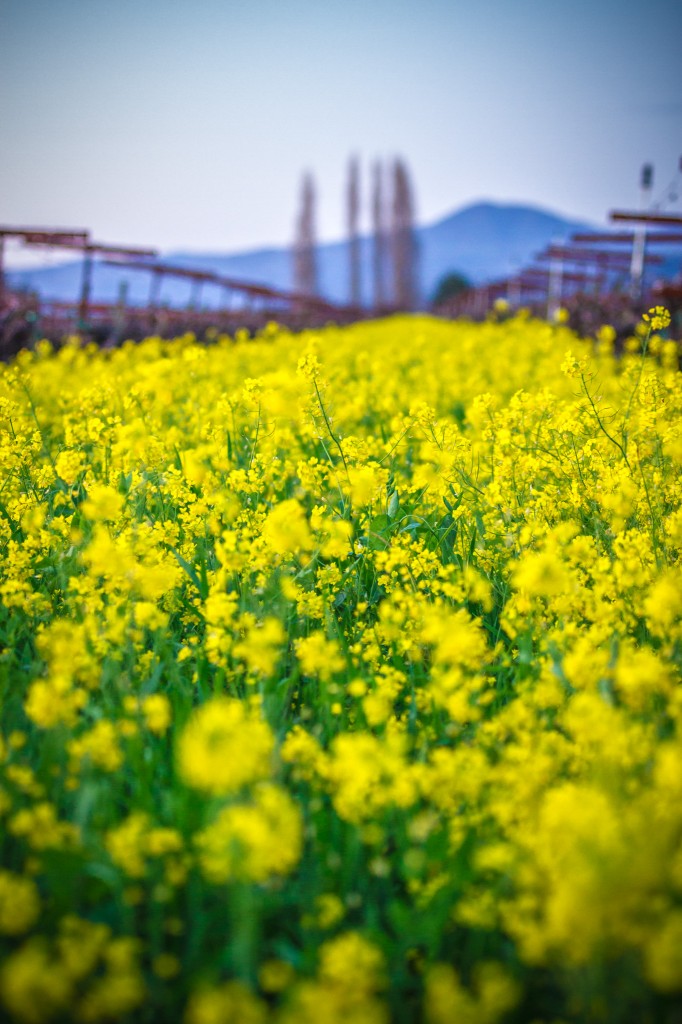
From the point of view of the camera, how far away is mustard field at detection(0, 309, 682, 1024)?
48.8 inches

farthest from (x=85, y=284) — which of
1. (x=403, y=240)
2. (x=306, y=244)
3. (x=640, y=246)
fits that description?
(x=403, y=240)

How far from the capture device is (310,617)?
8.25ft

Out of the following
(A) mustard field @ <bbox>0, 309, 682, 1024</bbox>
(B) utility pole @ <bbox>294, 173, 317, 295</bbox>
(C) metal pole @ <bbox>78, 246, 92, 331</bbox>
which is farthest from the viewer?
(B) utility pole @ <bbox>294, 173, 317, 295</bbox>

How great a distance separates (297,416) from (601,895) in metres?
2.49

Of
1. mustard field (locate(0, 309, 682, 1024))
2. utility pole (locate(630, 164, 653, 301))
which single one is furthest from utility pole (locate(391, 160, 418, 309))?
mustard field (locate(0, 309, 682, 1024))

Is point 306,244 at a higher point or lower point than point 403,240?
lower

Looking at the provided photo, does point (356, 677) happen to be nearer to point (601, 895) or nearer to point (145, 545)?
point (145, 545)

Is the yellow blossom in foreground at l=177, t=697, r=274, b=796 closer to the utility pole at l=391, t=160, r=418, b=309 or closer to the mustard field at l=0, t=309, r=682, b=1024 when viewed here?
the mustard field at l=0, t=309, r=682, b=1024

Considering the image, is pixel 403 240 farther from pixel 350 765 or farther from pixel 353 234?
pixel 350 765

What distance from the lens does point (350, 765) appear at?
147 cm

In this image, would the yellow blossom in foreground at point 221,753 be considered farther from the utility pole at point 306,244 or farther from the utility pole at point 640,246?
the utility pole at point 306,244

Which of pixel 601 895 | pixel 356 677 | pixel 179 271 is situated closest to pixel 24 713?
pixel 356 677

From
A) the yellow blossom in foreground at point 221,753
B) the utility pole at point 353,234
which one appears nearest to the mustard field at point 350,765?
the yellow blossom in foreground at point 221,753

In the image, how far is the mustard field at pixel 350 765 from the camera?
1.24 m
